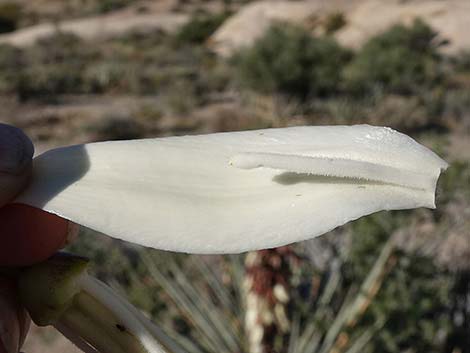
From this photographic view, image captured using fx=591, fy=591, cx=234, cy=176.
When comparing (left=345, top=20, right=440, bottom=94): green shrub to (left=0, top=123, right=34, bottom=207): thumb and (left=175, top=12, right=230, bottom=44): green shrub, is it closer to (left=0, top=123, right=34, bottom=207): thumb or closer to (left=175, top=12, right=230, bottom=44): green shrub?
(left=175, top=12, right=230, bottom=44): green shrub

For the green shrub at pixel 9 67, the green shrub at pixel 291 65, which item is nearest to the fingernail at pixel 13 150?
the green shrub at pixel 291 65

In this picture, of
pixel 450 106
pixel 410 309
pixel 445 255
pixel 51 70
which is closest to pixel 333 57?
pixel 450 106

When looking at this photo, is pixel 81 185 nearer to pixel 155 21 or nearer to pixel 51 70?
pixel 51 70

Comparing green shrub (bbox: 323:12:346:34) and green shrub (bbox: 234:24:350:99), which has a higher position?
green shrub (bbox: 234:24:350:99)

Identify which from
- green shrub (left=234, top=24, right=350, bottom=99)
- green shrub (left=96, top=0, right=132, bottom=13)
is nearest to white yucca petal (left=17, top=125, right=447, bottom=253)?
green shrub (left=234, top=24, right=350, bottom=99)

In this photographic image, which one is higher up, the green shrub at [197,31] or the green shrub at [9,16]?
the green shrub at [197,31]

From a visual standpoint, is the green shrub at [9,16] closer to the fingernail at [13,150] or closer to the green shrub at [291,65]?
the green shrub at [291,65]

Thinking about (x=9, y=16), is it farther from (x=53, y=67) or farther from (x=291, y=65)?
(x=291, y=65)
